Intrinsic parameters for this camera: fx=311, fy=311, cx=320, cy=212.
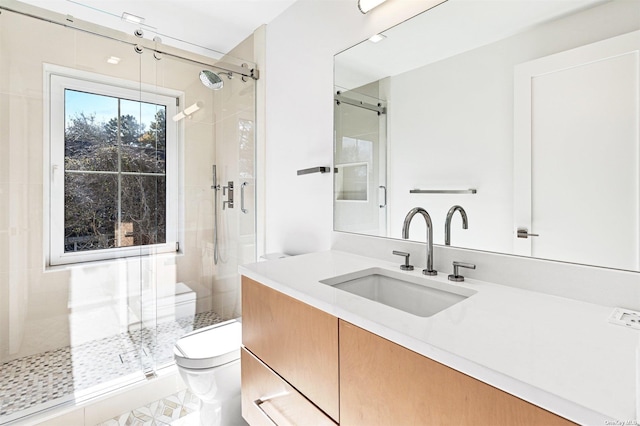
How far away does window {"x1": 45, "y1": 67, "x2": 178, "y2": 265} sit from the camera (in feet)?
6.97

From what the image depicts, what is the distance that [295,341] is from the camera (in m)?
0.95

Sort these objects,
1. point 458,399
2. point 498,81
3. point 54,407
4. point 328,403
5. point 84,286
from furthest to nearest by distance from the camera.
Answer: point 84,286
point 54,407
point 498,81
point 328,403
point 458,399

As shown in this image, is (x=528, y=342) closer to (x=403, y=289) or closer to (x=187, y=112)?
(x=403, y=289)

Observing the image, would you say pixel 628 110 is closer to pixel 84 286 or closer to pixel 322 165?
pixel 322 165

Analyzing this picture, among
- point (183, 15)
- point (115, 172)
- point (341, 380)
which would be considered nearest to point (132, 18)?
point (183, 15)

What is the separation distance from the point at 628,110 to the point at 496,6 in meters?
0.54

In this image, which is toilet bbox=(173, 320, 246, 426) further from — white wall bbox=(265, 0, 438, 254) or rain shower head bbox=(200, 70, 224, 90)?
rain shower head bbox=(200, 70, 224, 90)

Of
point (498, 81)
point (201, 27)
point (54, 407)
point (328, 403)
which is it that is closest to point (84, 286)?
point (54, 407)

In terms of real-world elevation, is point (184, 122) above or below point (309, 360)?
above

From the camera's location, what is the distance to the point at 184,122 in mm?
2299

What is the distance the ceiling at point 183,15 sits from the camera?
1.88 metres

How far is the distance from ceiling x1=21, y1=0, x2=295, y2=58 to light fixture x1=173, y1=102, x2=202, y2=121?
502mm

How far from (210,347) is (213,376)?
19 centimetres

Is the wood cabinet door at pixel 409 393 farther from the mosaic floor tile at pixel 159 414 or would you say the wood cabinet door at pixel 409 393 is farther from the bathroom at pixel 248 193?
the mosaic floor tile at pixel 159 414
